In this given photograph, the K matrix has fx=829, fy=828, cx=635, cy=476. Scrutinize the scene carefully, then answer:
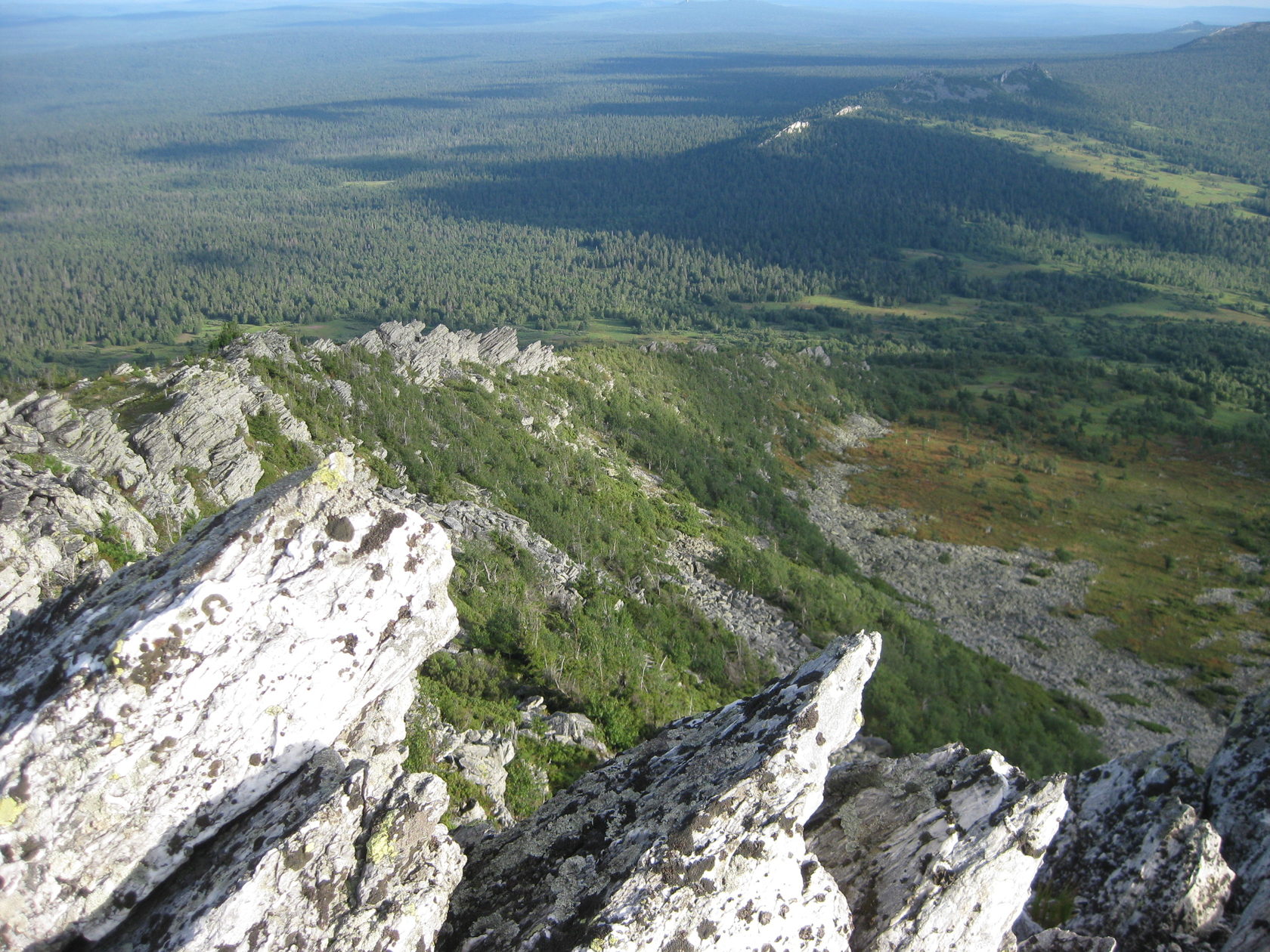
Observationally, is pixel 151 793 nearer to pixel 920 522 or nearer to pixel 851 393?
pixel 920 522

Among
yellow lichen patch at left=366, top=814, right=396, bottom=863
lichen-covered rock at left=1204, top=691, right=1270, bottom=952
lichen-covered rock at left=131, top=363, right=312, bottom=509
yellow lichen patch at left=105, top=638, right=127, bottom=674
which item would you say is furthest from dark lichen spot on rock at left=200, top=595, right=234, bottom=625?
lichen-covered rock at left=131, top=363, right=312, bottom=509

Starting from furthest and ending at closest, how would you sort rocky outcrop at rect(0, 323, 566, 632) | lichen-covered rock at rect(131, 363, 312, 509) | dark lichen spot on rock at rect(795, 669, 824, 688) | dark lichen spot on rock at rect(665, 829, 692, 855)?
lichen-covered rock at rect(131, 363, 312, 509)
rocky outcrop at rect(0, 323, 566, 632)
dark lichen spot on rock at rect(795, 669, 824, 688)
dark lichen spot on rock at rect(665, 829, 692, 855)

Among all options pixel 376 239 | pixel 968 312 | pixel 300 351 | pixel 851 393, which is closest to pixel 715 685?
pixel 300 351

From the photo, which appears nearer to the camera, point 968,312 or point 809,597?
point 809,597

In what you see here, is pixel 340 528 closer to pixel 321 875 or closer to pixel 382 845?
pixel 382 845

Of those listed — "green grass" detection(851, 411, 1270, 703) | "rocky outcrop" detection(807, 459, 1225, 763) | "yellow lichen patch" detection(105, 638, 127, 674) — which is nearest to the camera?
"yellow lichen patch" detection(105, 638, 127, 674)

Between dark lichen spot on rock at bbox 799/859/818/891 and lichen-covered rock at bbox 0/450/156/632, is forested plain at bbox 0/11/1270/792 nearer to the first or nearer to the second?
lichen-covered rock at bbox 0/450/156/632

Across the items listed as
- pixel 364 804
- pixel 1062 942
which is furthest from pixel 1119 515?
pixel 364 804
